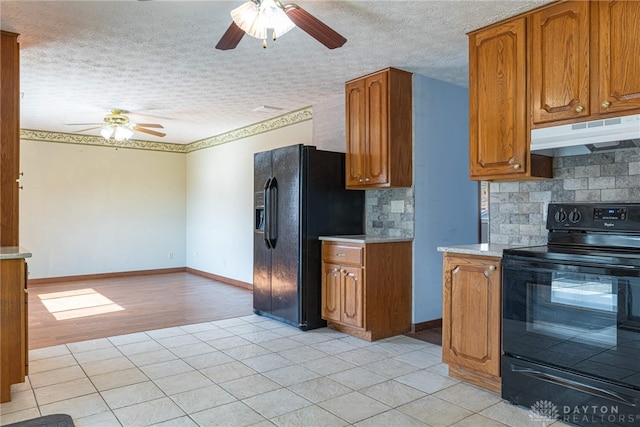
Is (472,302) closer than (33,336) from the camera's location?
Yes

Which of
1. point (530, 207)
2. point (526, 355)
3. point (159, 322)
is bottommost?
point (159, 322)

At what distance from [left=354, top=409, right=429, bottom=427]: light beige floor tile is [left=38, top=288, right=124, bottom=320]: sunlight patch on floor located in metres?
3.71

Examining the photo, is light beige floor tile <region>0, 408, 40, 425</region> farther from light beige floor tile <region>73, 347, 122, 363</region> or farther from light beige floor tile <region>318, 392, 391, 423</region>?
light beige floor tile <region>318, 392, 391, 423</region>

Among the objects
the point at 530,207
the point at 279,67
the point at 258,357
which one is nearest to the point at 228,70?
the point at 279,67

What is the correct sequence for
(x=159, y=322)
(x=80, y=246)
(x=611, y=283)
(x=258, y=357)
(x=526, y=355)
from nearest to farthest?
(x=611, y=283) → (x=526, y=355) → (x=258, y=357) → (x=159, y=322) → (x=80, y=246)

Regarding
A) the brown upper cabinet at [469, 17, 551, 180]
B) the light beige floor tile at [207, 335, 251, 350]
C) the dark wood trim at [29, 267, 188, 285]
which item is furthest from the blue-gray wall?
the dark wood trim at [29, 267, 188, 285]

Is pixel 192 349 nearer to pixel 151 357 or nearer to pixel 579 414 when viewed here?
pixel 151 357

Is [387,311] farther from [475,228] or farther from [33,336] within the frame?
[33,336]

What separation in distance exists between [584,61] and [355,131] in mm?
2070

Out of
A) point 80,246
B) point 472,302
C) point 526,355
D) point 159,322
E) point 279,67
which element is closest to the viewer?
point 526,355

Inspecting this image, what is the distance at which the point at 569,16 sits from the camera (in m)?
2.55

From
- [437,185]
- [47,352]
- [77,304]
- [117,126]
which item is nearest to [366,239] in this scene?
[437,185]

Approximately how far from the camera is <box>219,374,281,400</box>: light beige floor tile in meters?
2.68

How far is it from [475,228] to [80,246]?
6.10m
